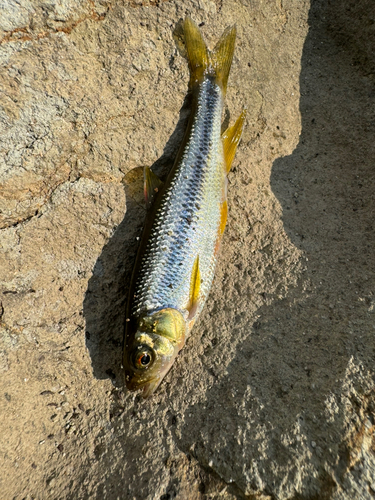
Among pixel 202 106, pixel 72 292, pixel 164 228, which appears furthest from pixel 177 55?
pixel 72 292

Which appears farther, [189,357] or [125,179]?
[125,179]

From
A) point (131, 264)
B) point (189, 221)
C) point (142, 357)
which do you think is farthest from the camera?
point (131, 264)

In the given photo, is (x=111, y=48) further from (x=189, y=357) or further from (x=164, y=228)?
(x=189, y=357)

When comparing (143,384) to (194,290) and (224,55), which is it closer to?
(194,290)

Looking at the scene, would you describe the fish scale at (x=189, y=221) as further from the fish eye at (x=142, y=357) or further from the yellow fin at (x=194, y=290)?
the fish eye at (x=142, y=357)

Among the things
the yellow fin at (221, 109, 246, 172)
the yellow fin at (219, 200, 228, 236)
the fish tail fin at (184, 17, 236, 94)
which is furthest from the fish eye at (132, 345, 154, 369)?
the fish tail fin at (184, 17, 236, 94)

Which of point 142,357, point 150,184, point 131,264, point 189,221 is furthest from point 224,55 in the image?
point 142,357
